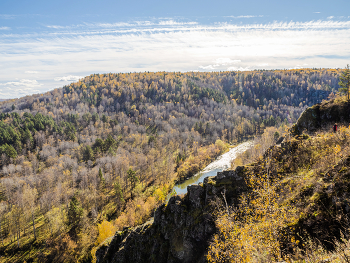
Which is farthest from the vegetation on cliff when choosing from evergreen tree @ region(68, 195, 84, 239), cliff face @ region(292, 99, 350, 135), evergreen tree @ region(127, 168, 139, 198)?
evergreen tree @ region(127, 168, 139, 198)

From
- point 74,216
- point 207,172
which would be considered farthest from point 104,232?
point 207,172

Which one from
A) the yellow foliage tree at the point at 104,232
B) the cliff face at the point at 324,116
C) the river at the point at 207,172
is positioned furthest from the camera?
the river at the point at 207,172

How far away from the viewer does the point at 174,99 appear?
645 ft

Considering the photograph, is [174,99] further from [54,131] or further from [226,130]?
[54,131]

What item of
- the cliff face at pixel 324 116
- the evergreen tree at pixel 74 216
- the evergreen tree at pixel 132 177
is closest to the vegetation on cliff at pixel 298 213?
the cliff face at pixel 324 116

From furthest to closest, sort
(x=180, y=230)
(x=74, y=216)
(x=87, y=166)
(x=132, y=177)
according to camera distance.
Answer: (x=87, y=166) → (x=132, y=177) → (x=74, y=216) → (x=180, y=230)

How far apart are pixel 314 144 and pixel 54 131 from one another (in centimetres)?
13059

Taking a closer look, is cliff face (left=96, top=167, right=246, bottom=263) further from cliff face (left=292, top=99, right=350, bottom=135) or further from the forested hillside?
the forested hillside

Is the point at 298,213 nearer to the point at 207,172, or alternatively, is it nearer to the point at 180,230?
the point at 180,230

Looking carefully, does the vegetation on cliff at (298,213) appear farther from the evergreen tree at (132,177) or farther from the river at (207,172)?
the evergreen tree at (132,177)

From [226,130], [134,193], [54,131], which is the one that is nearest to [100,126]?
[54,131]

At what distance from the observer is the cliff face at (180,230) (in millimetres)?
21344

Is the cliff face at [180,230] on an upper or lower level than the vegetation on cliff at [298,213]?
lower

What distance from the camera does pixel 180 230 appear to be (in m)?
23.2
